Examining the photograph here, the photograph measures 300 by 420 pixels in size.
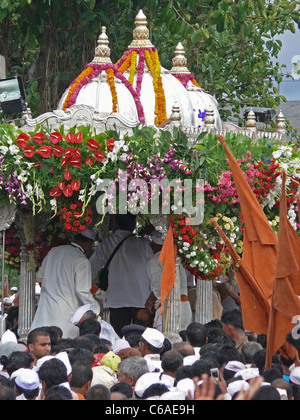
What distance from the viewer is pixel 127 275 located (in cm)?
1388

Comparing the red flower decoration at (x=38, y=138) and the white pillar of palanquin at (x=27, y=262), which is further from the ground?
the red flower decoration at (x=38, y=138)

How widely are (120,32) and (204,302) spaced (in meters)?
7.40

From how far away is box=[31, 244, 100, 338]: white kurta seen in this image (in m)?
13.1

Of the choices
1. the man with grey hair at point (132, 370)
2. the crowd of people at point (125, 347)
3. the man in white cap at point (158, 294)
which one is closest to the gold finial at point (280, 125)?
the crowd of people at point (125, 347)

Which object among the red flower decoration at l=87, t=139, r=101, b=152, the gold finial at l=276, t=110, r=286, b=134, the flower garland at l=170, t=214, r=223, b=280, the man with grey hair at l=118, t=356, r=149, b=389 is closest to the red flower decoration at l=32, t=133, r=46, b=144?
the red flower decoration at l=87, t=139, r=101, b=152

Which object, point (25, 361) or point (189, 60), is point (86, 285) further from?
point (189, 60)

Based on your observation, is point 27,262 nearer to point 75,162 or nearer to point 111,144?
point 75,162

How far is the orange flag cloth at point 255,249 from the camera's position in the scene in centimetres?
1079

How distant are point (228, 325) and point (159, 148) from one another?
2142mm

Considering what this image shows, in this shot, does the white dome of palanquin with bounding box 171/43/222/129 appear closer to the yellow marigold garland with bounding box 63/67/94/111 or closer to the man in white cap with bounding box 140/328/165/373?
the yellow marigold garland with bounding box 63/67/94/111

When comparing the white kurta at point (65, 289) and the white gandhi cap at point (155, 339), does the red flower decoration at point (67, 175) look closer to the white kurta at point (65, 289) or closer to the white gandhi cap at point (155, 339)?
the white kurta at point (65, 289)

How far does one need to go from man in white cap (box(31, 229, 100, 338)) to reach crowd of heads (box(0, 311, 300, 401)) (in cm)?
111

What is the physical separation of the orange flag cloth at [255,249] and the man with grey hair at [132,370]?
172cm
